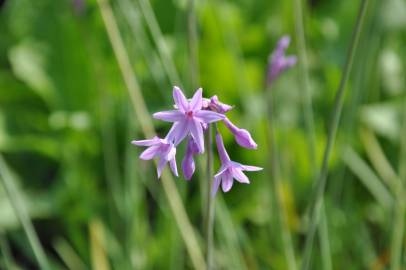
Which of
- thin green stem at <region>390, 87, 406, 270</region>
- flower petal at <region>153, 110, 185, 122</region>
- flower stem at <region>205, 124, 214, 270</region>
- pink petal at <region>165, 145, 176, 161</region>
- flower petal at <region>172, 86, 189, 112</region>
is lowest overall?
thin green stem at <region>390, 87, 406, 270</region>

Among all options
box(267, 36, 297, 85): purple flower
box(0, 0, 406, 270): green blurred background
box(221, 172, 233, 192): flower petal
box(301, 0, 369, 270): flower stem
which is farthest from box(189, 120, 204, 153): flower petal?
box(0, 0, 406, 270): green blurred background

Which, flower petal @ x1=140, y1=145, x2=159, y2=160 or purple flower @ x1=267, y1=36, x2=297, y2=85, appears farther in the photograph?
purple flower @ x1=267, y1=36, x2=297, y2=85

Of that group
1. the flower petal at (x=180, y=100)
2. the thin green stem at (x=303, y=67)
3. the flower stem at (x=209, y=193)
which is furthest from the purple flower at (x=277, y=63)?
the flower petal at (x=180, y=100)

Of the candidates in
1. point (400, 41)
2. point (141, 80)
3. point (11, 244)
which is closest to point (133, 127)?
point (141, 80)

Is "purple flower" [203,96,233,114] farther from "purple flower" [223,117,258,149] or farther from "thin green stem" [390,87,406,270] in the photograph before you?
"thin green stem" [390,87,406,270]

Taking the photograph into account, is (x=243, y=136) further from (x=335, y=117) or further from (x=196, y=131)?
(x=335, y=117)

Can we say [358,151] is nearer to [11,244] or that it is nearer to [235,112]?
[235,112]

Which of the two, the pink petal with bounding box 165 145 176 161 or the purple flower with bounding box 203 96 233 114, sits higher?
the purple flower with bounding box 203 96 233 114

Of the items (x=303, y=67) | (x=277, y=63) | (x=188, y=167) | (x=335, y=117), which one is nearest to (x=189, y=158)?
(x=188, y=167)
